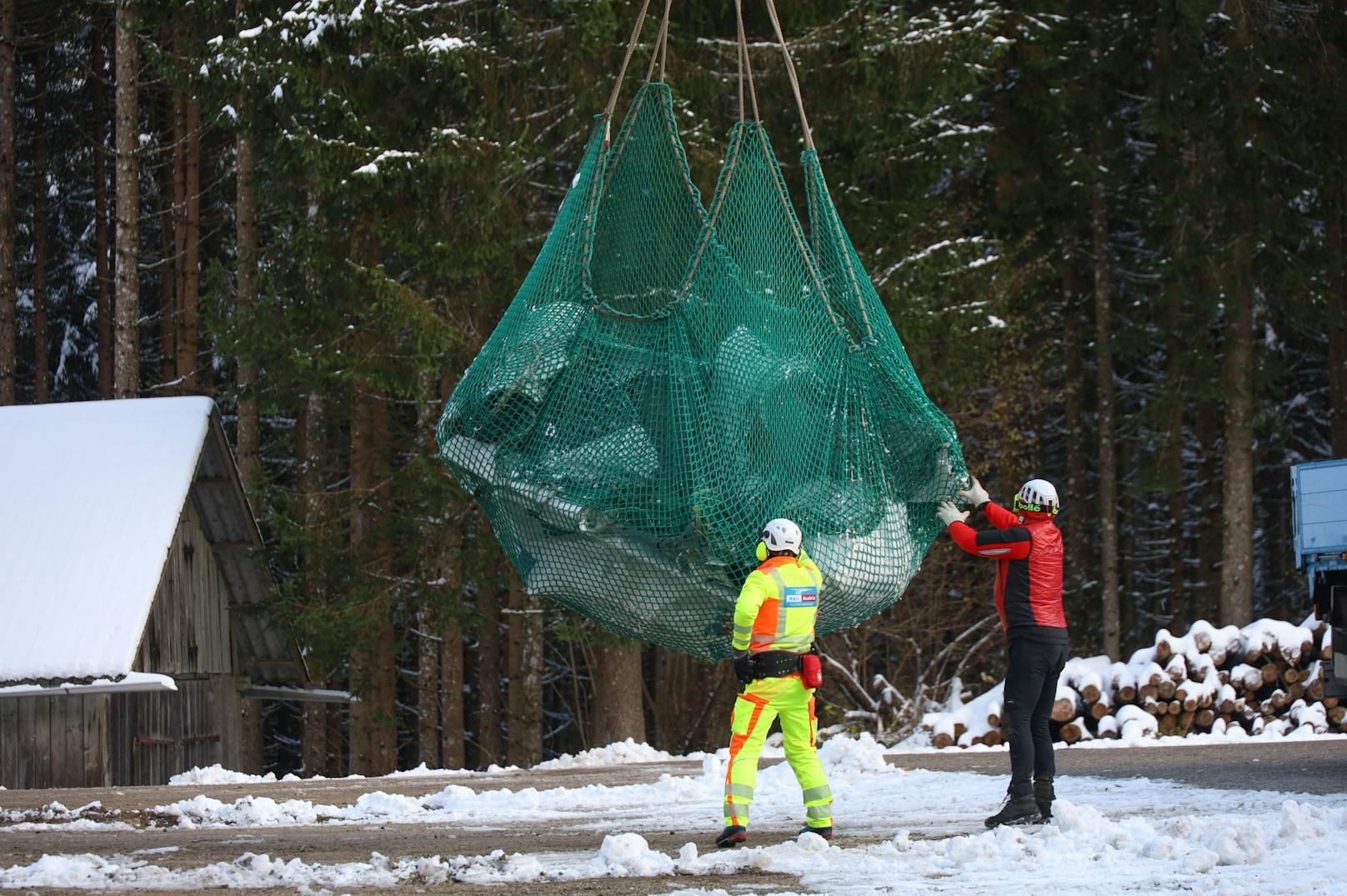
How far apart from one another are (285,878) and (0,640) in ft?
34.7

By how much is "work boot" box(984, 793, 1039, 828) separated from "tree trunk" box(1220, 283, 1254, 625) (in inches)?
610

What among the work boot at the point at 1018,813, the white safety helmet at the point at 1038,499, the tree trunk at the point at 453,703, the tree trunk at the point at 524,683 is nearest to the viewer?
the work boot at the point at 1018,813

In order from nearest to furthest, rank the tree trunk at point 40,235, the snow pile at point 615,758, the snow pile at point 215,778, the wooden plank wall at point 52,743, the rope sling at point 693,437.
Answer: the rope sling at point 693,437
the snow pile at point 215,778
the snow pile at point 615,758
the wooden plank wall at point 52,743
the tree trunk at point 40,235

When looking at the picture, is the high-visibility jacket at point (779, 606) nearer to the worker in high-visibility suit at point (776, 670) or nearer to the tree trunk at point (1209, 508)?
the worker in high-visibility suit at point (776, 670)

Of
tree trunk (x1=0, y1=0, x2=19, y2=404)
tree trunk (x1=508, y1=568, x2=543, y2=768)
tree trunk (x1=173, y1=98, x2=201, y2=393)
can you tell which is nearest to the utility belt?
tree trunk (x1=508, y1=568, x2=543, y2=768)

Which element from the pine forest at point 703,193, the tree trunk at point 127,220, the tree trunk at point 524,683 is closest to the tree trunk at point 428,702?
the pine forest at point 703,193

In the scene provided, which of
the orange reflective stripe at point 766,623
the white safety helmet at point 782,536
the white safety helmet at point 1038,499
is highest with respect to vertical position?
the white safety helmet at point 1038,499

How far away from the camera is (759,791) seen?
11.9 metres

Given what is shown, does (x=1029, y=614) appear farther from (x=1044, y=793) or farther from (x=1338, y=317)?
(x=1338, y=317)

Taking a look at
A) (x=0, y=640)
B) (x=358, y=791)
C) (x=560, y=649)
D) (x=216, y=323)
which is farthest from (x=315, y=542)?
(x=560, y=649)

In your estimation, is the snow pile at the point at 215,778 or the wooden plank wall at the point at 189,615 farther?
the wooden plank wall at the point at 189,615

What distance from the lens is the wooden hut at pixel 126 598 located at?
1627 centimetres

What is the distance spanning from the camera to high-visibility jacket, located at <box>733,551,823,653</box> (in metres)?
7.97

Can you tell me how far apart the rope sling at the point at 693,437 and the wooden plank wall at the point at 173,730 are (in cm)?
1082
